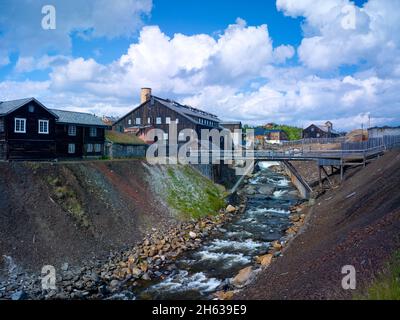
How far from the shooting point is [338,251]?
1597 cm

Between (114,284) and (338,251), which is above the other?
(338,251)

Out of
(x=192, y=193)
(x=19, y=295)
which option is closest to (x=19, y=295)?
(x=19, y=295)

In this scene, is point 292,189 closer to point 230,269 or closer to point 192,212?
point 192,212

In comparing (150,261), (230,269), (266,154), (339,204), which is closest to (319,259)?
(230,269)

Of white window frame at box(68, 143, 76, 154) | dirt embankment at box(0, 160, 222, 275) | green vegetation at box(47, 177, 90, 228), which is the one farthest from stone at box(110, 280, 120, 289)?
white window frame at box(68, 143, 76, 154)

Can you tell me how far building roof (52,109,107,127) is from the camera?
1416 inches

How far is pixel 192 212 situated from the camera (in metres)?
34.1

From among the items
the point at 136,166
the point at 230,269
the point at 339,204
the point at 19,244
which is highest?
the point at 136,166

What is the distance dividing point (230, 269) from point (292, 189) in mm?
32847

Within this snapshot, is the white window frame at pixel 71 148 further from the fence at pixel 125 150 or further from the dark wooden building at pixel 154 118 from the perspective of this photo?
the dark wooden building at pixel 154 118

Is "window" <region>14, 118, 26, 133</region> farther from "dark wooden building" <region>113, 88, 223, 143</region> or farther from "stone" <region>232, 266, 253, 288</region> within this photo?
"dark wooden building" <region>113, 88, 223, 143</region>

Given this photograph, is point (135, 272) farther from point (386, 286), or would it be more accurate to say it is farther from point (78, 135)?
point (78, 135)

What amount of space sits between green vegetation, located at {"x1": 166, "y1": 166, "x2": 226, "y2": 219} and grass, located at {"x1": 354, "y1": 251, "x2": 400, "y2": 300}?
2278 centimetres

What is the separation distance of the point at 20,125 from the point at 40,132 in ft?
6.55
